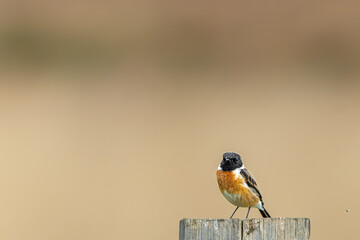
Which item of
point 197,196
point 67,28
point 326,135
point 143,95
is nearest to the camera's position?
point 197,196

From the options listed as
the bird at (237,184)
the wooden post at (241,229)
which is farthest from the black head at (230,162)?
the wooden post at (241,229)

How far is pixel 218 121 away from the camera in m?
9.34

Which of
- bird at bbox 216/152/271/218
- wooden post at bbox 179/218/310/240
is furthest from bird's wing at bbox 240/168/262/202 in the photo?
wooden post at bbox 179/218/310/240

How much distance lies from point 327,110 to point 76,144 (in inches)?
121

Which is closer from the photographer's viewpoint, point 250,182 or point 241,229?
point 241,229

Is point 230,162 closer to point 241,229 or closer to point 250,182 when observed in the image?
point 250,182

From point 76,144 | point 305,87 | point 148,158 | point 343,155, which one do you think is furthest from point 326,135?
point 76,144

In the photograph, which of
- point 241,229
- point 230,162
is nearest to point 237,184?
point 230,162

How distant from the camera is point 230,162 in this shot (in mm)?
5094

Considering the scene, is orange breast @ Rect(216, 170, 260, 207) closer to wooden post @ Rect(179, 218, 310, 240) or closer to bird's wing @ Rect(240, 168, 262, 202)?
bird's wing @ Rect(240, 168, 262, 202)

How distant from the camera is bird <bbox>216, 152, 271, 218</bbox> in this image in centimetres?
506

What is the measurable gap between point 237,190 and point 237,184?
0.14 feet

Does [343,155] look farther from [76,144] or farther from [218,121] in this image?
[76,144]

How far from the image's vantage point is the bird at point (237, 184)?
16.6 ft
